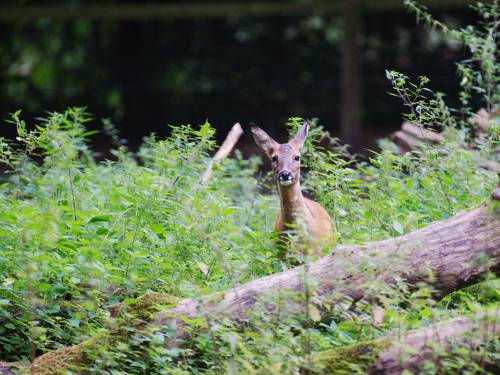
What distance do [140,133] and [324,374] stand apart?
33.3 feet

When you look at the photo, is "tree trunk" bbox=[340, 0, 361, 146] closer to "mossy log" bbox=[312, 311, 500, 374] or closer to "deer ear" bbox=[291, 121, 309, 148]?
"deer ear" bbox=[291, 121, 309, 148]

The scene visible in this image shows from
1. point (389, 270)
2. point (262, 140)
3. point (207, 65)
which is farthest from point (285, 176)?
point (207, 65)

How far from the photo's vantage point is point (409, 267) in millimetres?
4555

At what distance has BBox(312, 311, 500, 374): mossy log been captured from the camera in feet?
12.8

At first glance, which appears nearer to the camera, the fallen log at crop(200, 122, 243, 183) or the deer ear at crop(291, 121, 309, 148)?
the fallen log at crop(200, 122, 243, 183)

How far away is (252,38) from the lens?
14.0m

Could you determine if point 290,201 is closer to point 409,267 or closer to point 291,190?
point 291,190

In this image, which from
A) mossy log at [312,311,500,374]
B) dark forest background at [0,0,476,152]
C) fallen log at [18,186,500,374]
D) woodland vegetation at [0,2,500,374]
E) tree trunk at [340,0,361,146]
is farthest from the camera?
dark forest background at [0,0,476,152]

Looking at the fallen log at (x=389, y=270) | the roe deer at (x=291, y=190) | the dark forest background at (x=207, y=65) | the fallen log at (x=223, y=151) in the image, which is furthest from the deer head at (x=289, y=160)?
the dark forest background at (x=207, y=65)

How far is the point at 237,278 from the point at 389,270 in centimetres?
93

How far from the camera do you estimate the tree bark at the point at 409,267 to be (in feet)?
14.7

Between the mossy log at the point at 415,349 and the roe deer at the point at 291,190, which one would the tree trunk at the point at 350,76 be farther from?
the mossy log at the point at 415,349

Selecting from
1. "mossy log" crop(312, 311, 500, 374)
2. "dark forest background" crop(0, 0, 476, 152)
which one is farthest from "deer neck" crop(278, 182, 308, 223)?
"dark forest background" crop(0, 0, 476, 152)

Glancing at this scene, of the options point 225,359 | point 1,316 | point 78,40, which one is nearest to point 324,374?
point 225,359
